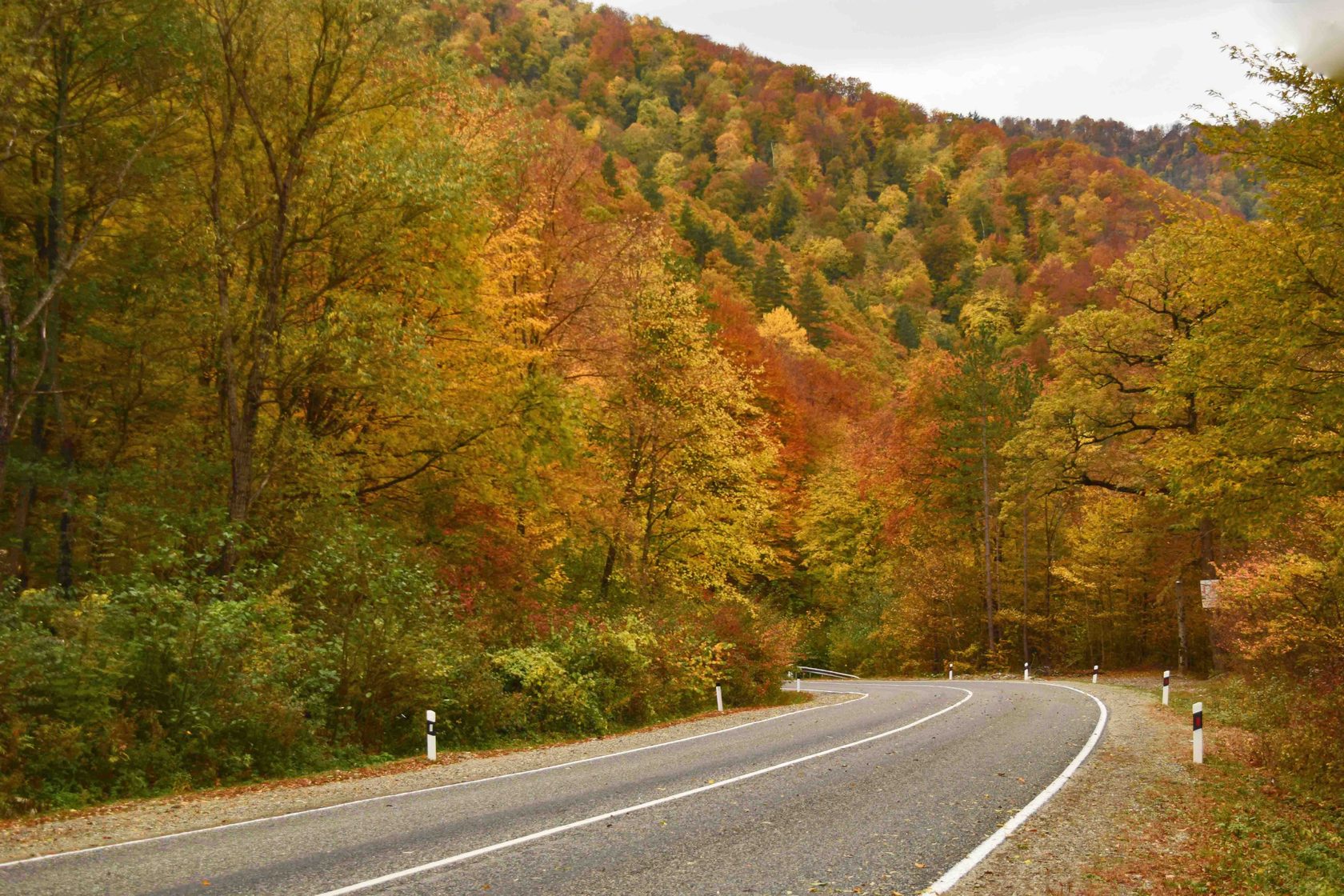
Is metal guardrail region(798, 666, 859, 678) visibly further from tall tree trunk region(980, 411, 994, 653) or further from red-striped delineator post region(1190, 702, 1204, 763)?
red-striped delineator post region(1190, 702, 1204, 763)

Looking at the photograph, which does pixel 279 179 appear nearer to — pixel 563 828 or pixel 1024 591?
pixel 563 828

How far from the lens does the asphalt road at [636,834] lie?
21.2ft

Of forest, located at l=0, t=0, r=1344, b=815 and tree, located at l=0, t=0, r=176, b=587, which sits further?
tree, located at l=0, t=0, r=176, b=587

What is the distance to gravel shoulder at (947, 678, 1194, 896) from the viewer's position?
661 cm

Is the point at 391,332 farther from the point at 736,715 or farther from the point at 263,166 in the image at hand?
the point at 736,715

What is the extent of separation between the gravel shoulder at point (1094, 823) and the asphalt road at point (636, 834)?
13.7 inches

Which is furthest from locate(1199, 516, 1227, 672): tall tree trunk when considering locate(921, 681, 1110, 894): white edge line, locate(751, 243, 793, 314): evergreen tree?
locate(751, 243, 793, 314): evergreen tree

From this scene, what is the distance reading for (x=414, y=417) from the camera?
17.6 metres

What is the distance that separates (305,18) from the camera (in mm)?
14898

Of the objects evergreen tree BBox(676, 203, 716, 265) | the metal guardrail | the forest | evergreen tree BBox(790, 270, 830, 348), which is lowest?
the metal guardrail

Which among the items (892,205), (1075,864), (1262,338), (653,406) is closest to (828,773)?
(1075,864)

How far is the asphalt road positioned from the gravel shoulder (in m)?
0.35

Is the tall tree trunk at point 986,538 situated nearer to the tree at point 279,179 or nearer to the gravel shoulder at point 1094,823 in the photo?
the gravel shoulder at point 1094,823

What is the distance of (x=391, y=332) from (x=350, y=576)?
408 centimetres
